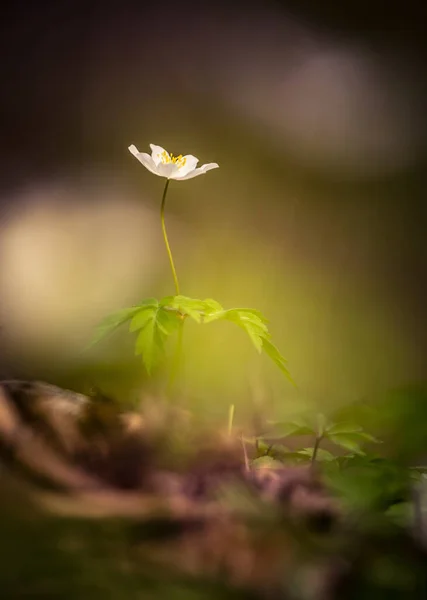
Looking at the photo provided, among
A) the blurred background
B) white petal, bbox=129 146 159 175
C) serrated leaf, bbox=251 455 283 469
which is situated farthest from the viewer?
the blurred background

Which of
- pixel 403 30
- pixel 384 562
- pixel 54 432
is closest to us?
pixel 384 562

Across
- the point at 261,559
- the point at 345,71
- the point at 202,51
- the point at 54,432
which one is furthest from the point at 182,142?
the point at 261,559

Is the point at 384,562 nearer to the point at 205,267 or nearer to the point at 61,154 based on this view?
the point at 205,267

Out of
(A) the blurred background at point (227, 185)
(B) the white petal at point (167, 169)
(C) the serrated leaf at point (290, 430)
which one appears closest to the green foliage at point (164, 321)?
(C) the serrated leaf at point (290, 430)

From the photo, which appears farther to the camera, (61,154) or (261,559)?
(61,154)

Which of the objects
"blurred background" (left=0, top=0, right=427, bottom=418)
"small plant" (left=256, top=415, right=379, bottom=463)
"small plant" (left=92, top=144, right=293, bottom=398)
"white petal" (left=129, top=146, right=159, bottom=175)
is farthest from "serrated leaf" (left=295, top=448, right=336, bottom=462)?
"white petal" (left=129, top=146, right=159, bottom=175)

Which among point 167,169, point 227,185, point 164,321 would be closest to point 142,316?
point 164,321

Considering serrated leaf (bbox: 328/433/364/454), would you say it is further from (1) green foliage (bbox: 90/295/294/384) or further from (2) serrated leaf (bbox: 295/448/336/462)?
(1) green foliage (bbox: 90/295/294/384)
